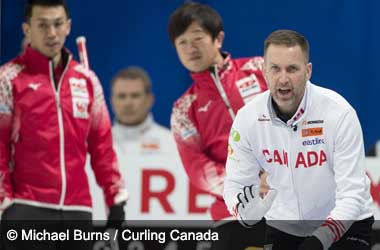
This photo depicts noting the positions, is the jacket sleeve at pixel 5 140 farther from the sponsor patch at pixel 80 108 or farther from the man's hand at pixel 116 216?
the man's hand at pixel 116 216

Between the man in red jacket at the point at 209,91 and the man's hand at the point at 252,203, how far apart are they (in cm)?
80

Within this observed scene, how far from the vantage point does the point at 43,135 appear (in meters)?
4.09

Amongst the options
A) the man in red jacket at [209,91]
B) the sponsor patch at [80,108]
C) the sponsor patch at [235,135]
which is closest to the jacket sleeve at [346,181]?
the sponsor patch at [235,135]

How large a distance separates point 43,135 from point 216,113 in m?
0.83

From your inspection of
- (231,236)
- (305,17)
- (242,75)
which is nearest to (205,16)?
(242,75)

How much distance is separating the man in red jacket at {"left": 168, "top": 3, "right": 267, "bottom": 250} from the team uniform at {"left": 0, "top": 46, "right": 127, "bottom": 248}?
0.49 metres

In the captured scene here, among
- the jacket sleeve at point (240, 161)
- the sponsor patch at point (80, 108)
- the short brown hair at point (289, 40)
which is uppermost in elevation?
the short brown hair at point (289, 40)

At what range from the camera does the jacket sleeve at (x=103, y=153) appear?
4289 mm

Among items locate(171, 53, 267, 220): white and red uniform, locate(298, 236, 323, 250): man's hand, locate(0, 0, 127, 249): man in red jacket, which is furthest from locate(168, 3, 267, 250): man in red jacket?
locate(298, 236, 323, 250): man's hand

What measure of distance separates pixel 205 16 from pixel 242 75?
1.14 ft

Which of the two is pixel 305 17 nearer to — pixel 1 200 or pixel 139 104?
pixel 139 104

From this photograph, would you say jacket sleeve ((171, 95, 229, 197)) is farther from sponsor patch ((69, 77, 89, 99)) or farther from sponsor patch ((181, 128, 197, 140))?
sponsor patch ((69, 77, 89, 99))

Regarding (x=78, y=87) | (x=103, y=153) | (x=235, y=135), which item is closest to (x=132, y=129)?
(x=103, y=153)

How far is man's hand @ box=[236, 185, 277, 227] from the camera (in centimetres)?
318
